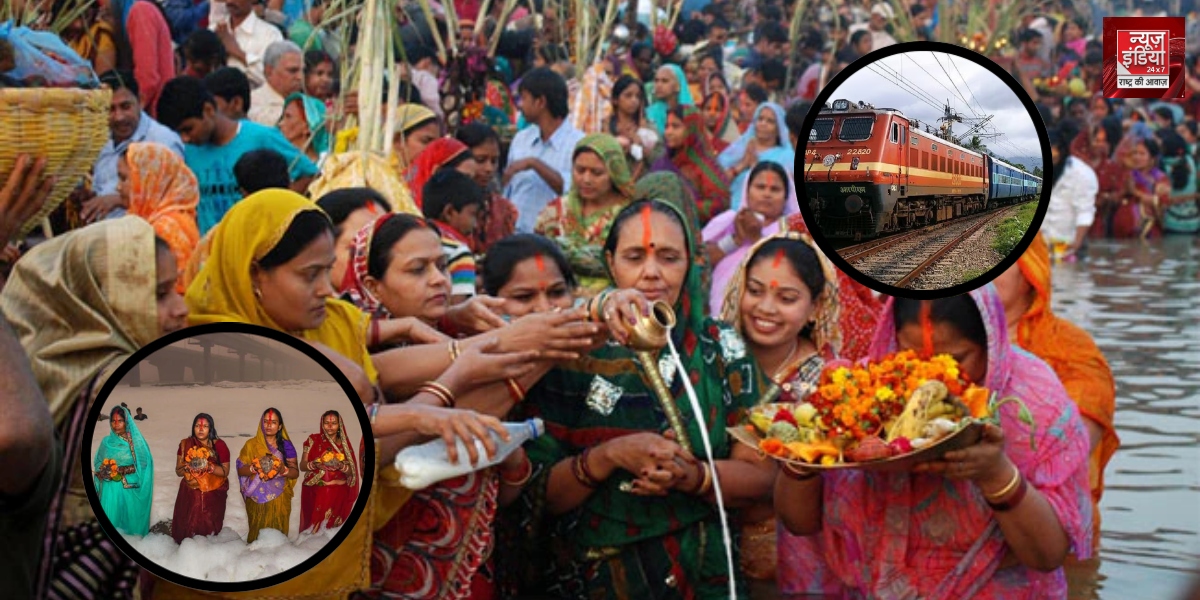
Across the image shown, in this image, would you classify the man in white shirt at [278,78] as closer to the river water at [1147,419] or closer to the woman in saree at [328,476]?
the river water at [1147,419]

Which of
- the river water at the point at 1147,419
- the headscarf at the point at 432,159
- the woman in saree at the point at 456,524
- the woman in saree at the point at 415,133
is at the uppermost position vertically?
the woman in saree at the point at 415,133

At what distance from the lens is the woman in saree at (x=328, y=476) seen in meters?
2.82

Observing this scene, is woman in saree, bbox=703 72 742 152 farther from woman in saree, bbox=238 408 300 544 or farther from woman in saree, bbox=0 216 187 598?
woman in saree, bbox=238 408 300 544

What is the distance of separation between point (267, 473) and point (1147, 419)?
201 inches

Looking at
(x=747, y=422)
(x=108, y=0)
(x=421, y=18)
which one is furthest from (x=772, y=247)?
(x=421, y=18)

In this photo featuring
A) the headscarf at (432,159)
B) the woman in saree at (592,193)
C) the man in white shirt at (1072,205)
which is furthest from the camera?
the man in white shirt at (1072,205)

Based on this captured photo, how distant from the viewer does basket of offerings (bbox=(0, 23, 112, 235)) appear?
350cm

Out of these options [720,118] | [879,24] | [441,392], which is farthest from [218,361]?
[879,24]

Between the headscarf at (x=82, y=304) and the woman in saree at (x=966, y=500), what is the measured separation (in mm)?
1486

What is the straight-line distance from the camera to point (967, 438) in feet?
11.2

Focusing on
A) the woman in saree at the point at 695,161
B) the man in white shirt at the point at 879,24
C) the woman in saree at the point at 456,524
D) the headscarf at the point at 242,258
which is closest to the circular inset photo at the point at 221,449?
the headscarf at the point at 242,258

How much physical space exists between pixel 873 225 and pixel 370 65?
3703 mm

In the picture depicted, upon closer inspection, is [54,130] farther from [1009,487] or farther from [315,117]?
[315,117]

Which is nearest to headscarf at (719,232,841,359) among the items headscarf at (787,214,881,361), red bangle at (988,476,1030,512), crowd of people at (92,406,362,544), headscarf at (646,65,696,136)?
headscarf at (787,214,881,361)
